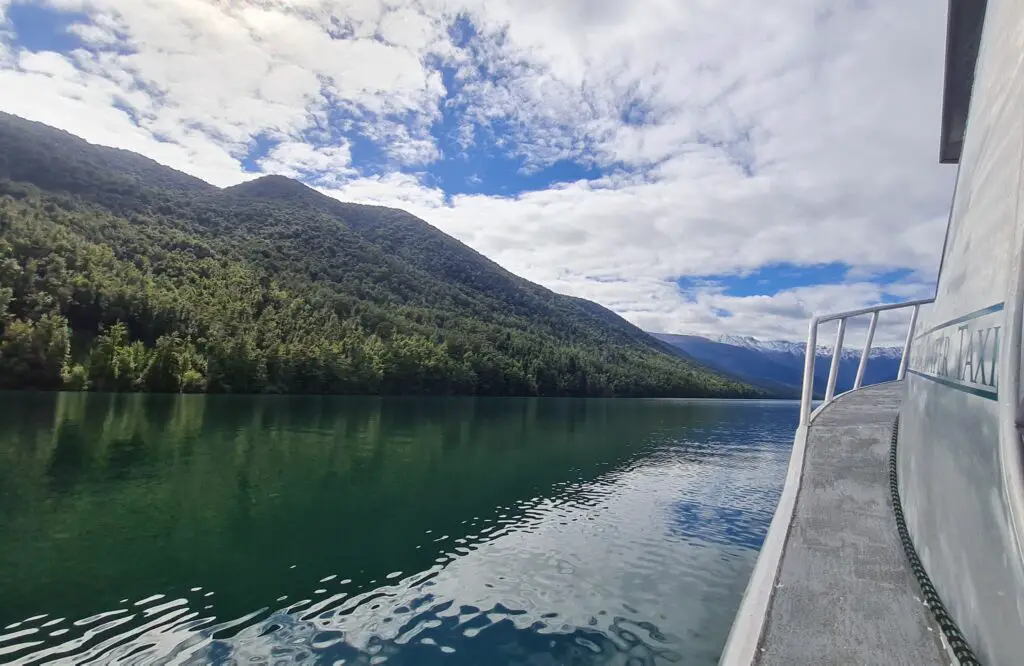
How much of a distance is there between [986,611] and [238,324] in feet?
351

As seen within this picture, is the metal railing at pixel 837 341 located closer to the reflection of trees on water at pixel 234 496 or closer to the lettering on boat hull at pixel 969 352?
the lettering on boat hull at pixel 969 352

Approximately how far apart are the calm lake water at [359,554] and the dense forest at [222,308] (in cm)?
5318

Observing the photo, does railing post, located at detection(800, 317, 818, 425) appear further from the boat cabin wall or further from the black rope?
the boat cabin wall

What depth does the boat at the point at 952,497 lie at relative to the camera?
193 centimetres

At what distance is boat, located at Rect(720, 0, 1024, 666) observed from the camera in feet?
6.33

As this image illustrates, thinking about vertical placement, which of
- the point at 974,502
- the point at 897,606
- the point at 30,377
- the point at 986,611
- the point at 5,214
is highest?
the point at 5,214

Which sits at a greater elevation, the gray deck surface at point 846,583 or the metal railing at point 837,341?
the metal railing at point 837,341

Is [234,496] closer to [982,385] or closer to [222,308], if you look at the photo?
Answer: [982,385]

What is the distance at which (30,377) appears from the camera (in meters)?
65.7

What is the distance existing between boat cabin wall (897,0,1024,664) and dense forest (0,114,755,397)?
83072 millimetres

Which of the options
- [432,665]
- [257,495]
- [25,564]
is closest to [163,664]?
[432,665]

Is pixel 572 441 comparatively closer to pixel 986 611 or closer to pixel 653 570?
pixel 653 570

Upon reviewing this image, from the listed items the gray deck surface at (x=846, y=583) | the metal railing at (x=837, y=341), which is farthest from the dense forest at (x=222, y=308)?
the gray deck surface at (x=846, y=583)

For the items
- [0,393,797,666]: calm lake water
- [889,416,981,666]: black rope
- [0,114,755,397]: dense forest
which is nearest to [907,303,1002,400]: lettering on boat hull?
[889,416,981,666]: black rope
